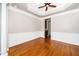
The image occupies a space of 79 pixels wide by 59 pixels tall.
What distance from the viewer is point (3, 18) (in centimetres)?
189

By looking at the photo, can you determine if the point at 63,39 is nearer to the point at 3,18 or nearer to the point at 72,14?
the point at 72,14

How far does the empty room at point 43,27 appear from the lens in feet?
7.99

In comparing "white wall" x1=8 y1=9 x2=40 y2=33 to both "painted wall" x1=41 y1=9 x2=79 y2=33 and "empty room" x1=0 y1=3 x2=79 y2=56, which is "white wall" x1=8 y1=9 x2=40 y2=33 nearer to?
"empty room" x1=0 y1=3 x2=79 y2=56

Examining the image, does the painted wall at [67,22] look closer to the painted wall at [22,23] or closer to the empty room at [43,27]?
the empty room at [43,27]

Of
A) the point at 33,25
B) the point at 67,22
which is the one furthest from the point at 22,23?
the point at 67,22

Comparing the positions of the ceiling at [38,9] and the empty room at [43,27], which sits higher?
the ceiling at [38,9]

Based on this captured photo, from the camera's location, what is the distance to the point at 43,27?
2.48 metres

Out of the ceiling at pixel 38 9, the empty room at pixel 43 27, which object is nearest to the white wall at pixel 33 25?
the empty room at pixel 43 27

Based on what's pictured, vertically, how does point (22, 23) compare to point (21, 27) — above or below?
above

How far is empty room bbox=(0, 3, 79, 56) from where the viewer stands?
7.99ft

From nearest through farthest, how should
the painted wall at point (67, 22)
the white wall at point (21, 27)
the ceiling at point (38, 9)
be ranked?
the ceiling at point (38, 9), the white wall at point (21, 27), the painted wall at point (67, 22)

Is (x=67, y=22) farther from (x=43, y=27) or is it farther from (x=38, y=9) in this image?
(x=38, y=9)

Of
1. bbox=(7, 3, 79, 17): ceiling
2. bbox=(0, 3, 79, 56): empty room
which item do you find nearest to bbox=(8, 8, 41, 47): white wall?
bbox=(0, 3, 79, 56): empty room

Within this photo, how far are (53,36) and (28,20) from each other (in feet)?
3.29
